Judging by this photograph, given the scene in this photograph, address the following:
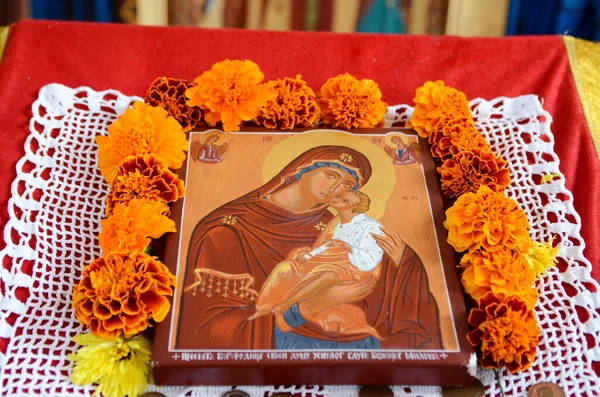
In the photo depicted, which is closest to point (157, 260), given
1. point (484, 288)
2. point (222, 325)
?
point (222, 325)

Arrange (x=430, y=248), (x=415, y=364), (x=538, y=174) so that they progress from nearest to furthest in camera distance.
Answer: (x=415, y=364), (x=430, y=248), (x=538, y=174)

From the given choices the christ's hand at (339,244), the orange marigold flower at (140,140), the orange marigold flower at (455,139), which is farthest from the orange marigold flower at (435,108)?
the orange marigold flower at (140,140)

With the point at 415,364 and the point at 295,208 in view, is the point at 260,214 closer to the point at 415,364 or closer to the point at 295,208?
the point at 295,208

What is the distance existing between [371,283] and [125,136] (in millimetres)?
383

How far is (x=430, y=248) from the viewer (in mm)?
796

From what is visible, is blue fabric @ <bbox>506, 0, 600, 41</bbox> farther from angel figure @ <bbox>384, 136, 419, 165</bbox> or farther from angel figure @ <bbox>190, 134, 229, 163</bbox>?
angel figure @ <bbox>190, 134, 229, 163</bbox>

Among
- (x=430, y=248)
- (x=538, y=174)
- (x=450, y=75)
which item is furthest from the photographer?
(x=450, y=75)

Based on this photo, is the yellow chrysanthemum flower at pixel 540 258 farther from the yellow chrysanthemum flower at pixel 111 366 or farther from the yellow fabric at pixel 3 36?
the yellow fabric at pixel 3 36

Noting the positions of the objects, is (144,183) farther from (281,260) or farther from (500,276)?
(500,276)

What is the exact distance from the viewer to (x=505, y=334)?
701 millimetres

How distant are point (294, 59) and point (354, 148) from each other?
26 cm

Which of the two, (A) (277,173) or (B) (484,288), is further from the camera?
(A) (277,173)

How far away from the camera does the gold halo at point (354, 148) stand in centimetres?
85

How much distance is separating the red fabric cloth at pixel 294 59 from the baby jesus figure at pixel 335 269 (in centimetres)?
30
